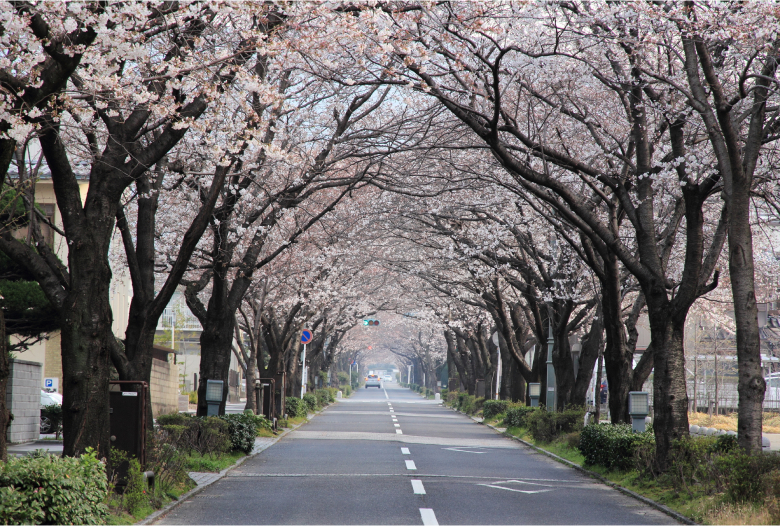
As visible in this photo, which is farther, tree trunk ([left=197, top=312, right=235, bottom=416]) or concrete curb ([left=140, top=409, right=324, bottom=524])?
tree trunk ([left=197, top=312, right=235, bottom=416])

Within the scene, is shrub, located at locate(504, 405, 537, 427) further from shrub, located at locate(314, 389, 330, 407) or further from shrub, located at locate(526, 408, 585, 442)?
shrub, located at locate(314, 389, 330, 407)

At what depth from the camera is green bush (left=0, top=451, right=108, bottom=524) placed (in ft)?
20.9

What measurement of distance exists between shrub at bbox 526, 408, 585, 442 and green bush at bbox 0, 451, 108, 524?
49.0 ft

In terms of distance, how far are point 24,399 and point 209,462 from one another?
854 cm

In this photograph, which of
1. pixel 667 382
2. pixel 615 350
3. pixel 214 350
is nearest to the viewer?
pixel 667 382

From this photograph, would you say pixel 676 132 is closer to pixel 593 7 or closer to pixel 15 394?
pixel 593 7

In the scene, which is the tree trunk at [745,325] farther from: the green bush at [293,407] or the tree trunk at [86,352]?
the green bush at [293,407]

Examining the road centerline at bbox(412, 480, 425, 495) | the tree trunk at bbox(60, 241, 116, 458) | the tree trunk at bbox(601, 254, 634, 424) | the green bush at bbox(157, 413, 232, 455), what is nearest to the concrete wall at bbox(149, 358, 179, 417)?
the green bush at bbox(157, 413, 232, 455)

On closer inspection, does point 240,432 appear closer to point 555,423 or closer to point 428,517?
point 428,517

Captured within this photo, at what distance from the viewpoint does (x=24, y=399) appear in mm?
20000

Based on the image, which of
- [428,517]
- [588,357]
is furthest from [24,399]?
[588,357]

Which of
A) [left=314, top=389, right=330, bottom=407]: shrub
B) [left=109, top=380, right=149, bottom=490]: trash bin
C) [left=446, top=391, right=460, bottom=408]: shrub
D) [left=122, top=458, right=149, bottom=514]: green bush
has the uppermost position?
[left=109, top=380, right=149, bottom=490]: trash bin

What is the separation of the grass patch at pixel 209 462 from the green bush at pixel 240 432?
839 mm

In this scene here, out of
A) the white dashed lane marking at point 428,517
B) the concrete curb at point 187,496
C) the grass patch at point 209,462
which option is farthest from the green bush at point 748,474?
the grass patch at point 209,462
